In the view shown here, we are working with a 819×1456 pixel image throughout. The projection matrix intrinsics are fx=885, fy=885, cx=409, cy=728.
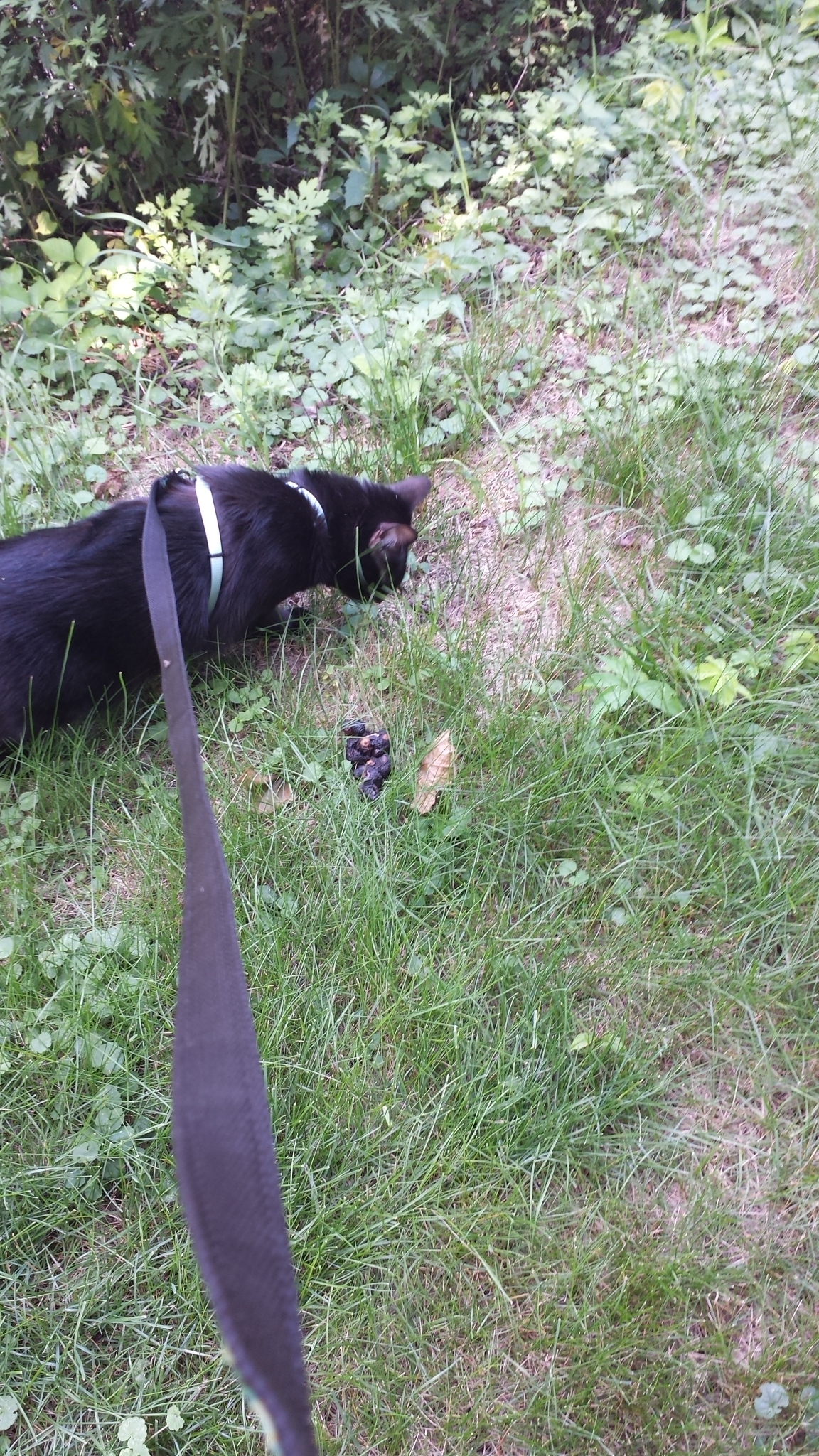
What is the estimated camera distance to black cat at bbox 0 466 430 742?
2477 mm

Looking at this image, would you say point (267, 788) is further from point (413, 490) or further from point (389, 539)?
point (413, 490)

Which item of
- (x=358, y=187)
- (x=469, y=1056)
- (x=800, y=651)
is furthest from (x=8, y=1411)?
(x=358, y=187)

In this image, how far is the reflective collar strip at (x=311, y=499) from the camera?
2885 millimetres

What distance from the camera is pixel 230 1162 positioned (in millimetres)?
809

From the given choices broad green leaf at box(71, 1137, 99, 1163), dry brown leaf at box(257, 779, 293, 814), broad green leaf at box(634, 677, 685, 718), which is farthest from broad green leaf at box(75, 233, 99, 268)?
broad green leaf at box(71, 1137, 99, 1163)

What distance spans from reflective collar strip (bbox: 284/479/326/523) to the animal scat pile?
2.60ft

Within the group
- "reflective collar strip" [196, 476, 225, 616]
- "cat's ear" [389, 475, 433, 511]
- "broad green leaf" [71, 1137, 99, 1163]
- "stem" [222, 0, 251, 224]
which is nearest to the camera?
"broad green leaf" [71, 1137, 99, 1163]

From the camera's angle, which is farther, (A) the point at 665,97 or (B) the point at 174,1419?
(A) the point at 665,97

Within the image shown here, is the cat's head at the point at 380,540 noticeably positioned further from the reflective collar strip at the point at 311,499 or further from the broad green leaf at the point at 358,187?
the broad green leaf at the point at 358,187

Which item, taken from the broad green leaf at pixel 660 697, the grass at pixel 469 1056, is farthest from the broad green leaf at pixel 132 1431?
the broad green leaf at pixel 660 697

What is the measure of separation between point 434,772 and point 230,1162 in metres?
1.63

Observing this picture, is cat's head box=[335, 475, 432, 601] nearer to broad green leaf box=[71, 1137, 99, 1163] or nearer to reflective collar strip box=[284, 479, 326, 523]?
reflective collar strip box=[284, 479, 326, 523]

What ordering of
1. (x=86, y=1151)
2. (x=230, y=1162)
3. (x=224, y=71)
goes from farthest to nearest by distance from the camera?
(x=224, y=71) < (x=86, y=1151) < (x=230, y=1162)

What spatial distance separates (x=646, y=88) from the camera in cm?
384
